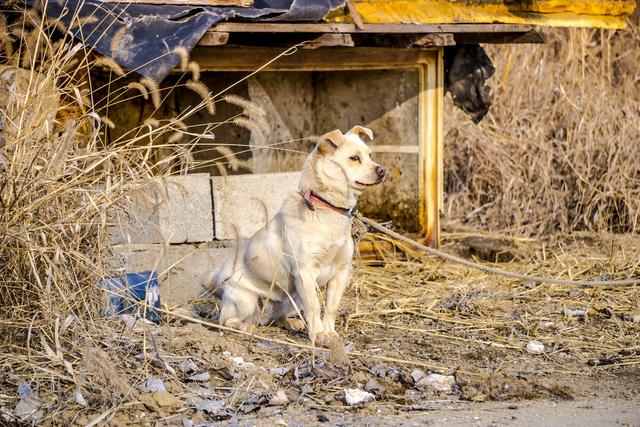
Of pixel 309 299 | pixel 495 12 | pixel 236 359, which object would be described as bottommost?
pixel 236 359

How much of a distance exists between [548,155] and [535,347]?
4774mm

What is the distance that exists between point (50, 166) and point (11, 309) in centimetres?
79

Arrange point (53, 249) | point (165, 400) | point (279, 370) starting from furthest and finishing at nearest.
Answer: point (279, 370) → point (53, 249) → point (165, 400)

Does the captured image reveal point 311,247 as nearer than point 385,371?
No

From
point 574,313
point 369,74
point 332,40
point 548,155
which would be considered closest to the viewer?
point 574,313

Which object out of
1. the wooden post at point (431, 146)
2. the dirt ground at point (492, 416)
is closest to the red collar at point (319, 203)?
the dirt ground at point (492, 416)

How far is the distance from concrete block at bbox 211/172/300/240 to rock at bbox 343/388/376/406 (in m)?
2.73

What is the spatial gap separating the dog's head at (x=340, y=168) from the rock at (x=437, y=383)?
1.47m

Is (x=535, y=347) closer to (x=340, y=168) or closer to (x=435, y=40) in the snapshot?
(x=340, y=168)

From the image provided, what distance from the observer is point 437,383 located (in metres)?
5.38

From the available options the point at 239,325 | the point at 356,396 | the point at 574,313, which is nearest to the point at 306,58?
the point at 239,325

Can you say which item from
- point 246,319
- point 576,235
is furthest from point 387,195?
point 246,319

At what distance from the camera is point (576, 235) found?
9.95 meters

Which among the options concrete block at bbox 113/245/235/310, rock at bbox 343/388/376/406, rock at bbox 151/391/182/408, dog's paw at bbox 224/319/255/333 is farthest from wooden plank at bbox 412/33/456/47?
rock at bbox 151/391/182/408
